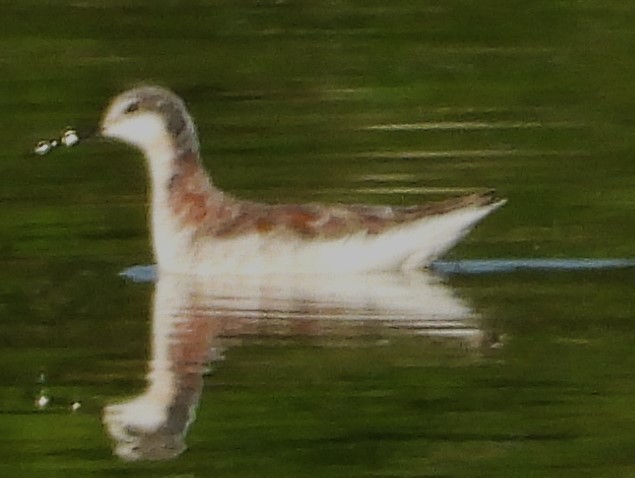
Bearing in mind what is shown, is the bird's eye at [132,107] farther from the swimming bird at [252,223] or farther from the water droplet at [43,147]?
the water droplet at [43,147]

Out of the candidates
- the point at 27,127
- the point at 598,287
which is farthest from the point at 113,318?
the point at 27,127

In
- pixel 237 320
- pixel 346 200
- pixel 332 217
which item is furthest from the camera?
pixel 346 200

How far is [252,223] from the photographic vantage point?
9.88 m

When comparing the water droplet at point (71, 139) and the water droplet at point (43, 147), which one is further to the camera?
the water droplet at point (43, 147)

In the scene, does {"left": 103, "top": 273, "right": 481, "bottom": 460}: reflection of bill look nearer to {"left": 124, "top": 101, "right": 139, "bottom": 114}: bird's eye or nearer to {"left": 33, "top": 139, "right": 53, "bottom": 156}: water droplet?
{"left": 124, "top": 101, "right": 139, "bottom": 114}: bird's eye

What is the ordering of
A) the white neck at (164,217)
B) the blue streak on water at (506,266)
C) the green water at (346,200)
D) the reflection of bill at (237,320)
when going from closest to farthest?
the green water at (346,200), the reflection of bill at (237,320), the blue streak on water at (506,266), the white neck at (164,217)

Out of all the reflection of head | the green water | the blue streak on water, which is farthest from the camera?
the blue streak on water

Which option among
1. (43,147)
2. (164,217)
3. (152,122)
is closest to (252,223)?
(164,217)

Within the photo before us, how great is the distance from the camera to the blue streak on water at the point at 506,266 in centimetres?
962

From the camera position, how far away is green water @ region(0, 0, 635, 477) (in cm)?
808

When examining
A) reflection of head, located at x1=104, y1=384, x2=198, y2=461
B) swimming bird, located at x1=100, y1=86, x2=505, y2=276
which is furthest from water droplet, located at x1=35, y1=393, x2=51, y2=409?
swimming bird, located at x1=100, y1=86, x2=505, y2=276

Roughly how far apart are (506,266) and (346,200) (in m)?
1.02

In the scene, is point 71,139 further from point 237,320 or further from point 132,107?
point 237,320

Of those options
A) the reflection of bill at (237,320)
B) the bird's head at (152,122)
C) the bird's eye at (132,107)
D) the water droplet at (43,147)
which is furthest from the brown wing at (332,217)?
the water droplet at (43,147)
